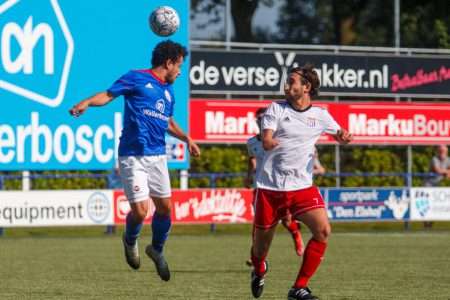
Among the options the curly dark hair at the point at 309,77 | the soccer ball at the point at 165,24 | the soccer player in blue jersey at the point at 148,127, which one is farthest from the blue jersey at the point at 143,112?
the soccer ball at the point at 165,24

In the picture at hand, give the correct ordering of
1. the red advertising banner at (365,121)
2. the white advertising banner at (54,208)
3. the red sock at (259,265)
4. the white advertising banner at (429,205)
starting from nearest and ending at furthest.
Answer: the red sock at (259,265)
the white advertising banner at (54,208)
the white advertising banner at (429,205)
the red advertising banner at (365,121)

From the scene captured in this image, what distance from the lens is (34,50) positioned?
26.3m

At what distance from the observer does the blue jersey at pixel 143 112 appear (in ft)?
38.2

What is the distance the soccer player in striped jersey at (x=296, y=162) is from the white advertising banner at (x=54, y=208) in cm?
1450

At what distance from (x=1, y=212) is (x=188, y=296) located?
13.9m

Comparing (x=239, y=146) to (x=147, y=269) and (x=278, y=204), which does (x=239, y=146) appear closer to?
(x=147, y=269)

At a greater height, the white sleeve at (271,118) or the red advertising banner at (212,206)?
the white sleeve at (271,118)

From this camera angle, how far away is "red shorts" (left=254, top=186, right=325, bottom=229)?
1067 cm

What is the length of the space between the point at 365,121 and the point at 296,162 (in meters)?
19.9

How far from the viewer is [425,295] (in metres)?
11.5

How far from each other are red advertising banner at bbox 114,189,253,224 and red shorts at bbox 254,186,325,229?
15168 millimetres

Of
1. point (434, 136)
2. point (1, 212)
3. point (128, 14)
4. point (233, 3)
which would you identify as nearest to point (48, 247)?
point (1, 212)

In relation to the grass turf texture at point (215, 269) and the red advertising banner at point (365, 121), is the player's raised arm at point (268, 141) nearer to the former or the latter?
the grass turf texture at point (215, 269)

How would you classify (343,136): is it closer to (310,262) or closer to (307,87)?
(307,87)
